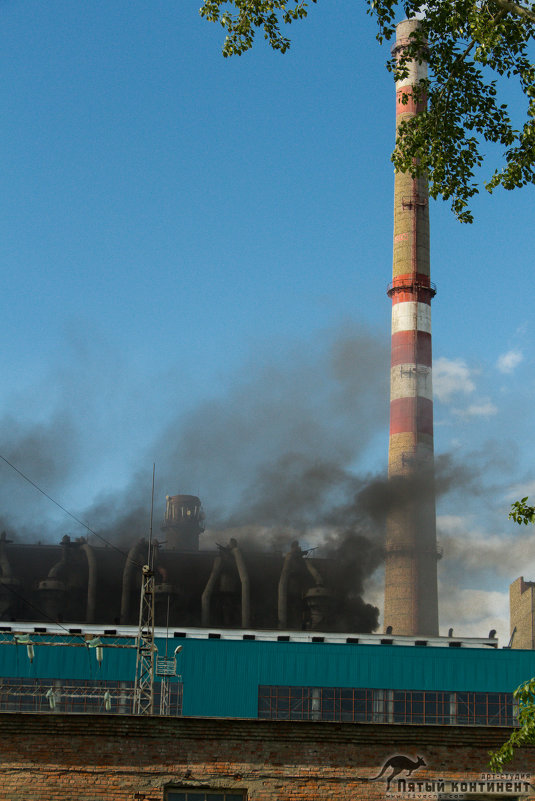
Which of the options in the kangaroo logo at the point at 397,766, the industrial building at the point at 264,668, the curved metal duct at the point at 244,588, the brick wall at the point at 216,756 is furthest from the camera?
the curved metal duct at the point at 244,588

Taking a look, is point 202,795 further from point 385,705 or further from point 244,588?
point 244,588

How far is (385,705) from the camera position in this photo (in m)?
35.3

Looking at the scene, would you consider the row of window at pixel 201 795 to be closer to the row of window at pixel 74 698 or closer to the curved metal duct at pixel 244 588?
the row of window at pixel 74 698

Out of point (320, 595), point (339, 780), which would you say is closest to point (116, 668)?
point (320, 595)

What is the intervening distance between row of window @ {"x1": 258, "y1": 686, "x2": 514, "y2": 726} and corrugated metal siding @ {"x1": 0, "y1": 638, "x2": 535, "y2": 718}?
282mm

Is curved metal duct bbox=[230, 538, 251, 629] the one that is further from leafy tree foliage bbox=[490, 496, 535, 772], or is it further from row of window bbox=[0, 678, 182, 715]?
leafy tree foliage bbox=[490, 496, 535, 772]

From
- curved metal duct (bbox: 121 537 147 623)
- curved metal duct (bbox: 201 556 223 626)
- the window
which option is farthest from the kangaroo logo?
curved metal duct (bbox: 121 537 147 623)

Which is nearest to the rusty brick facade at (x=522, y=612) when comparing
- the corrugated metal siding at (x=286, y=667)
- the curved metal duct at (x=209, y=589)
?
the curved metal duct at (x=209, y=589)

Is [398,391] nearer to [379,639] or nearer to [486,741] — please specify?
[379,639]

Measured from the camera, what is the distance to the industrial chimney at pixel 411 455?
166 ft

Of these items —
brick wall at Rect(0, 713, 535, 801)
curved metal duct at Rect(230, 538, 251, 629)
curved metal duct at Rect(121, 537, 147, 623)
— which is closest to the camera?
brick wall at Rect(0, 713, 535, 801)

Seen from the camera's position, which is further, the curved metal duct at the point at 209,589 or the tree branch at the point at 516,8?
the curved metal duct at the point at 209,589

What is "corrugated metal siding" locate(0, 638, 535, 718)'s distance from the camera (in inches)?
1385

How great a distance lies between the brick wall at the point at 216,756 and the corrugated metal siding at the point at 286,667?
18.7 meters
